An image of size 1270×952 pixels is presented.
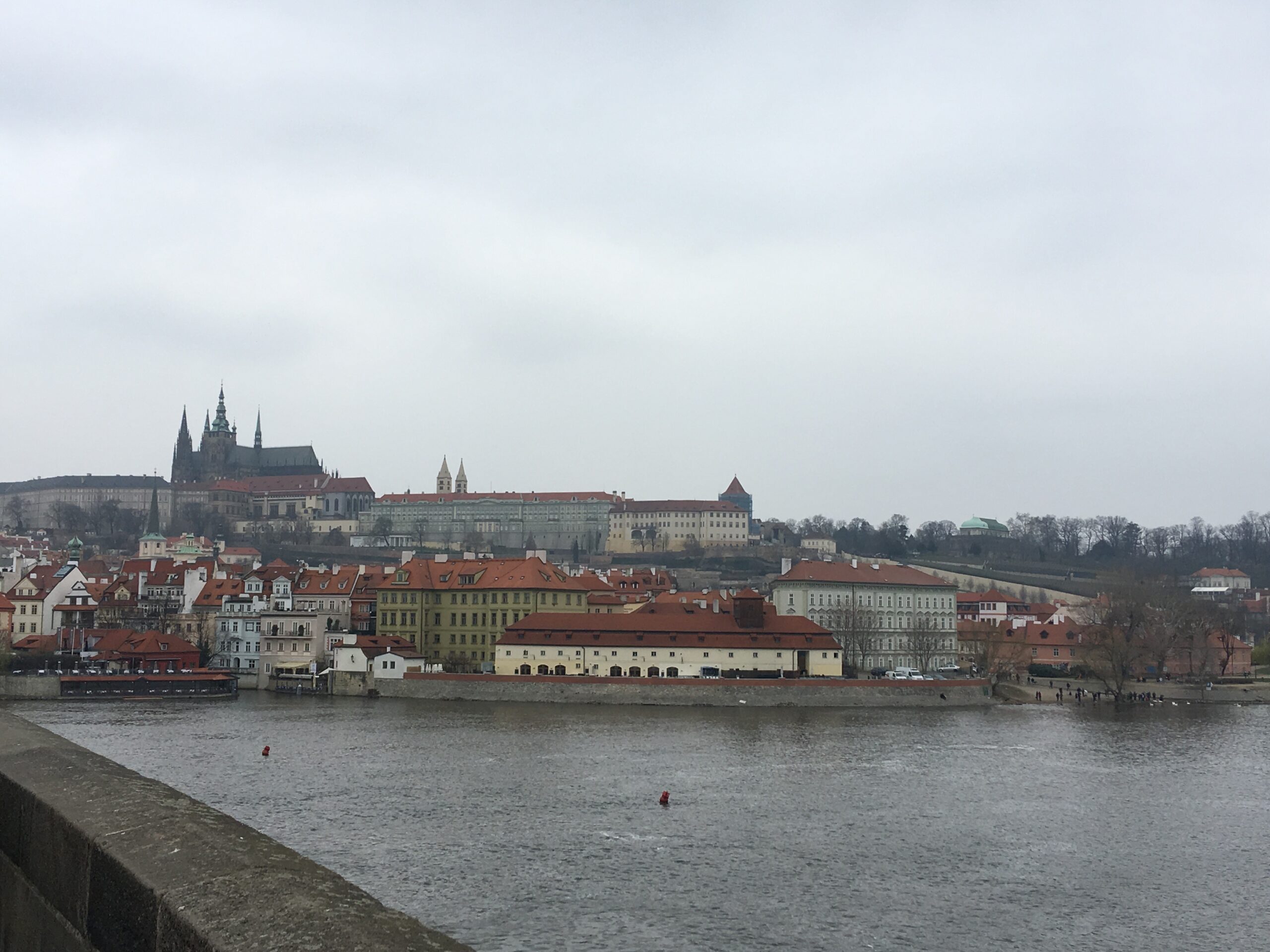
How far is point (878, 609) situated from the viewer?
91125 millimetres

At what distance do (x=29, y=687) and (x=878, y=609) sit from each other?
5599cm

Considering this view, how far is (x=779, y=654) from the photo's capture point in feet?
229

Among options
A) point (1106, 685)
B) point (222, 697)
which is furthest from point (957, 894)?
point (1106, 685)

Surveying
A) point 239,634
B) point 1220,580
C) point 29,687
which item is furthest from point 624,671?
point 1220,580

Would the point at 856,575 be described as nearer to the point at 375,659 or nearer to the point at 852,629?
the point at 852,629

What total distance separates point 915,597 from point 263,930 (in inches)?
3588

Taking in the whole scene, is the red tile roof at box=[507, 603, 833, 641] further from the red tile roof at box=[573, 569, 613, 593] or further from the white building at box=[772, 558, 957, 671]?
the white building at box=[772, 558, 957, 671]

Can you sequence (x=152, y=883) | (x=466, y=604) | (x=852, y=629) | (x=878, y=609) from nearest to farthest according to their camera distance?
(x=152, y=883)
(x=466, y=604)
(x=852, y=629)
(x=878, y=609)

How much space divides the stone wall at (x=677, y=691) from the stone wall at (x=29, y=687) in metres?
16.6

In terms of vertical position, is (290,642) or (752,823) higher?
(290,642)

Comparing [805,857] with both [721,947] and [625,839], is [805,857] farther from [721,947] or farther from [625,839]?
[721,947]

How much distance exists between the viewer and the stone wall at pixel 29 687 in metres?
63.6

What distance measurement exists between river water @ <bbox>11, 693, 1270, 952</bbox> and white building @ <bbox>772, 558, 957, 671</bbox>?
30.2 metres

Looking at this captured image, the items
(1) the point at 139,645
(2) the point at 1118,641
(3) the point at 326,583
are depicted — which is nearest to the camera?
(1) the point at 139,645
